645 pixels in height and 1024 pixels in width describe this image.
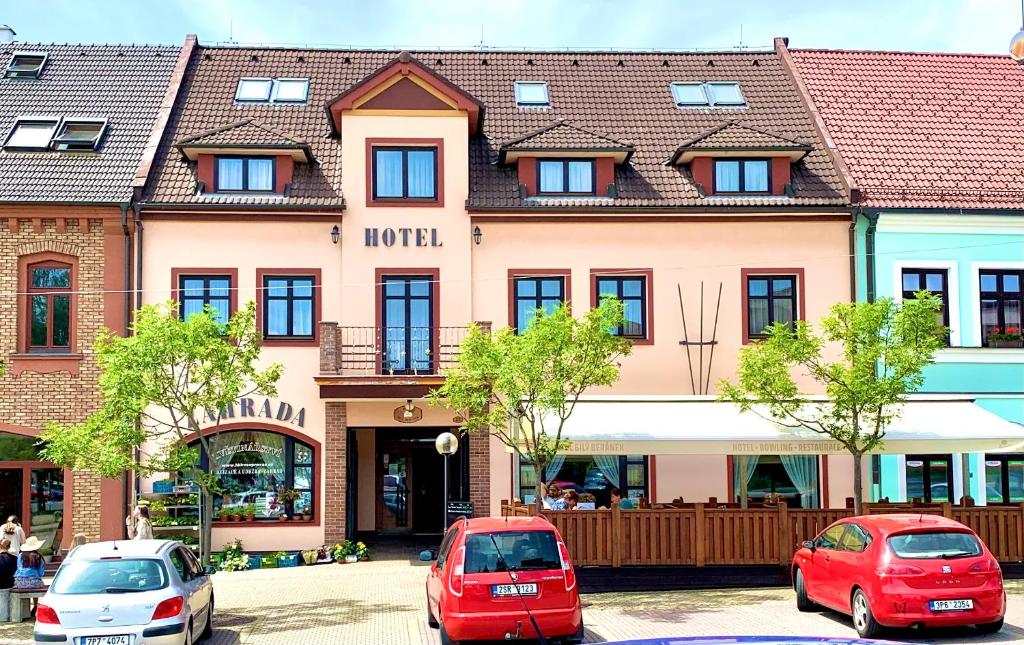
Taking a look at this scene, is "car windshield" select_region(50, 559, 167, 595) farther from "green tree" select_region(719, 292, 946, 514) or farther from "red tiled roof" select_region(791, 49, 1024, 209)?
"red tiled roof" select_region(791, 49, 1024, 209)

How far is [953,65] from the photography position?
102 feet

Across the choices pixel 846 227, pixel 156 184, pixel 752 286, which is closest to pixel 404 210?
pixel 156 184

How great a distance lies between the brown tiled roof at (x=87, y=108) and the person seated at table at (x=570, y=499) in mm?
11445

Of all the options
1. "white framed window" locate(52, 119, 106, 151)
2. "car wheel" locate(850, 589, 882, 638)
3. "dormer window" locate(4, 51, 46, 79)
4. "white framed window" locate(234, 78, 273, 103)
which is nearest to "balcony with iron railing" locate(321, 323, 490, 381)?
"white framed window" locate(234, 78, 273, 103)

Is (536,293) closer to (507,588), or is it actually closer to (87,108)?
(87,108)

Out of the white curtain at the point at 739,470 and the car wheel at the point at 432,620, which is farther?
the white curtain at the point at 739,470

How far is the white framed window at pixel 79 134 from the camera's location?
26.6 metres

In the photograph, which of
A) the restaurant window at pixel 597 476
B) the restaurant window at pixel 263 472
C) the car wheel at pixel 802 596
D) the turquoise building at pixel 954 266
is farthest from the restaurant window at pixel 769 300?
the restaurant window at pixel 263 472

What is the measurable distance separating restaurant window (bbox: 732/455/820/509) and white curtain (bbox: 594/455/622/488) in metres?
2.59

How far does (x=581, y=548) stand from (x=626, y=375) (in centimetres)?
629

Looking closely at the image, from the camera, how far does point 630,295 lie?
84.4 ft

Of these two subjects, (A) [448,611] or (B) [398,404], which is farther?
(B) [398,404]

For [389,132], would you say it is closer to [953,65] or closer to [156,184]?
[156,184]

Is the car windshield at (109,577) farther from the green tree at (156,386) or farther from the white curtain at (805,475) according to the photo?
the white curtain at (805,475)
